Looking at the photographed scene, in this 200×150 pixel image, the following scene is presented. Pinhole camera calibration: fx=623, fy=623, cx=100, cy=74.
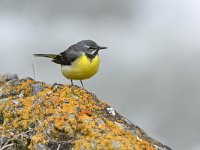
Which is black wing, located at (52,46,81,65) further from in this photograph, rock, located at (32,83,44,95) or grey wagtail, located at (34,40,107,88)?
rock, located at (32,83,44,95)

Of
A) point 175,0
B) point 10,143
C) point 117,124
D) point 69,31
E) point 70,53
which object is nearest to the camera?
point 10,143

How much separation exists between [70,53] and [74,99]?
266 cm

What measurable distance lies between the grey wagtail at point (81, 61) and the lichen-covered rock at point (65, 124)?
6.32 feet

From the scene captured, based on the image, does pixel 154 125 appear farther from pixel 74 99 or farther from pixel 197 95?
pixel 74 99

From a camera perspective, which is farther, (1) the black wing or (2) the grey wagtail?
(1) the black wing

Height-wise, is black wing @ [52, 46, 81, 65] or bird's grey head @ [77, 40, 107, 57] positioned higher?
bird's grey head @ [77, 40, 107, 57]

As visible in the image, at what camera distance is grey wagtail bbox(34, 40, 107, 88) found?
8.41m

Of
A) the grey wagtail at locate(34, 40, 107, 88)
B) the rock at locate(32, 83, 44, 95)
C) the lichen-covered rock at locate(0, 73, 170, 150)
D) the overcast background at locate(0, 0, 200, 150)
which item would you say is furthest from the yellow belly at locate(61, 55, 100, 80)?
the overcast background at locate(0, 0, 200, 150)

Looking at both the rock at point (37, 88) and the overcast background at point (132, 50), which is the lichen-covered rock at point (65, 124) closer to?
the rock at point (37, 88)

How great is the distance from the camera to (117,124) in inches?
229

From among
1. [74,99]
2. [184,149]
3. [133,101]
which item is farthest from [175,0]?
[74,99]

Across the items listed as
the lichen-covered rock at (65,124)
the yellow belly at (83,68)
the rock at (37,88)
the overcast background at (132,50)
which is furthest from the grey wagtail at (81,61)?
the overcast background at (132,50)

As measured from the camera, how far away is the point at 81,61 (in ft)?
28.0

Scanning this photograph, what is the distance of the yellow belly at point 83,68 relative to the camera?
840 cm
